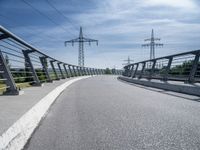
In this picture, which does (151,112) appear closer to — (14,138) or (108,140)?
(108,140)

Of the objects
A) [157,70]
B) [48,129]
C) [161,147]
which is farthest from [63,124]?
[157,70]

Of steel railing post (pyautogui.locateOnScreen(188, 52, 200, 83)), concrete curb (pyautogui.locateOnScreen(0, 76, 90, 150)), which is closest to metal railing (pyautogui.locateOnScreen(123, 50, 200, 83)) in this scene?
steel railing post (pyautogui.locateOnScreen(188, 52, 200, 83))

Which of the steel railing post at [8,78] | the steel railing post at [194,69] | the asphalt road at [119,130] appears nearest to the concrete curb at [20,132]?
the asphalt road at [119,130]

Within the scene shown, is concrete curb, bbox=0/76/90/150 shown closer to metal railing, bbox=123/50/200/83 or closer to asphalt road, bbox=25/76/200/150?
asphalt road, bbox=25/76/200/150

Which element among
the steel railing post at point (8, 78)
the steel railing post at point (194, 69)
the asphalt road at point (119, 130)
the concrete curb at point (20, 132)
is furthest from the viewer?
the steel railing post at point (194, 69)

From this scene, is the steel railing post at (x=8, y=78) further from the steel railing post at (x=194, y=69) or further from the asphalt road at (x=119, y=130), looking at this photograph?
the steel railing post at (x=194, y=69)

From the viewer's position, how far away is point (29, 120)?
553 cm

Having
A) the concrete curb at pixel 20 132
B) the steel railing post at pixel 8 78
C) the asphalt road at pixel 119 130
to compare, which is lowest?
the asphalt road at pixel 119 130

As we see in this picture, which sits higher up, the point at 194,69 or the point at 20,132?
the point at 194,69

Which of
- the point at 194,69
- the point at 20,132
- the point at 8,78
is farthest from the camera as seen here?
the point at 194,69

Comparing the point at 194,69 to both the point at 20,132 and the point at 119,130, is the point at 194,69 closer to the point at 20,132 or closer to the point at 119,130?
the point at 119,130

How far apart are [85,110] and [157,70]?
13421mm

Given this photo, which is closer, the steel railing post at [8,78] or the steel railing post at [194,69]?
the steel railing post at [8,78]

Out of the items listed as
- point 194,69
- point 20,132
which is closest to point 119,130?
point 20,132
